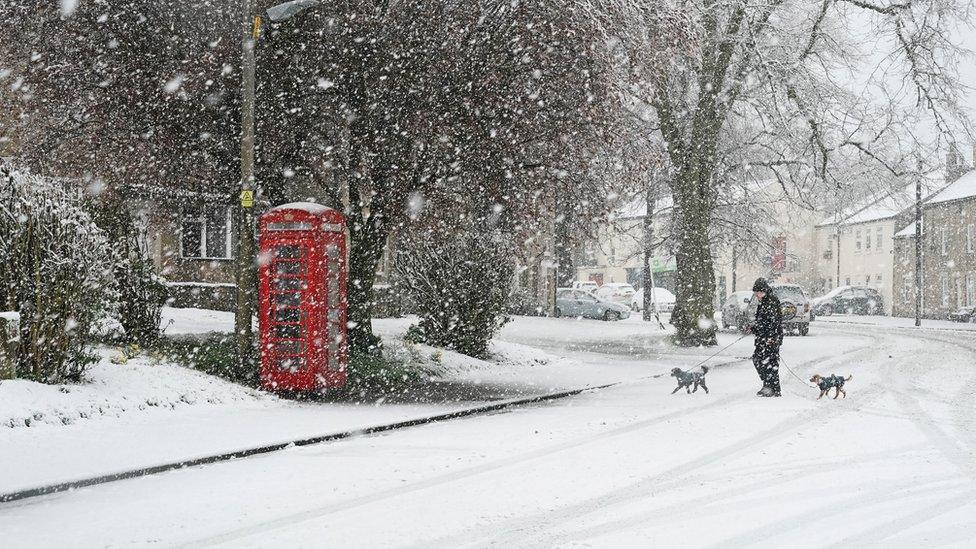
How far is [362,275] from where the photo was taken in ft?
55.4

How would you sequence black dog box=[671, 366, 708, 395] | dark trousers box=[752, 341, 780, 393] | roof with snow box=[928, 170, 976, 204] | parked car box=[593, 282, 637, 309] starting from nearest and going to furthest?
dark trousers box=[752, 341, 780, 393], black dog box=[671, 366, 708, 395], parked car box=[593, 282, 637, 309], roof with snow box=[928, 170, 976, 204]

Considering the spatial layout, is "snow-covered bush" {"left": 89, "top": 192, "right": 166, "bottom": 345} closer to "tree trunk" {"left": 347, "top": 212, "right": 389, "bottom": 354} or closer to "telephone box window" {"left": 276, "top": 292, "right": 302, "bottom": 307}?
"tree trunk" {"left": 347, "top": 212, "right": 389, "bottom": 354}

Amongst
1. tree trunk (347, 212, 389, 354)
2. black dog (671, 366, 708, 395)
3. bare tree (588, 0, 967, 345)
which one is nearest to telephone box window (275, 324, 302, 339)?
tree trunk (347, 212, 389, 354)

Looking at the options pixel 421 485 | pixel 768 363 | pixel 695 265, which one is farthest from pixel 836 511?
pixel 695 265

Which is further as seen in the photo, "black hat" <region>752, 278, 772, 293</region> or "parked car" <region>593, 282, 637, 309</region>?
"parked car" <region>593, 282, 637, 309</region>

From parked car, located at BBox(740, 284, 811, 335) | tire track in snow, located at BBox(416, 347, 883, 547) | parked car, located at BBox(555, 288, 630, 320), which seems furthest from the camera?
parked car, located at BBox(555, 288, 630, 320)

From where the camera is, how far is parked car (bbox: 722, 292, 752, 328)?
35.6m

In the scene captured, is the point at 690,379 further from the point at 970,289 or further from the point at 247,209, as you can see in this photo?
the point at 970,289

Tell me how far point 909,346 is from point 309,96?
780 inches

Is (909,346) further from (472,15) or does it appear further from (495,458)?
(495,458)

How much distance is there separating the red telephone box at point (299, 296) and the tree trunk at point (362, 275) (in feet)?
11.1

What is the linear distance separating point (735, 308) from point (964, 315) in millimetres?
18776

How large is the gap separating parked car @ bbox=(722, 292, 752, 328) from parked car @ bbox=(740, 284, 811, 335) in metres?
1.21

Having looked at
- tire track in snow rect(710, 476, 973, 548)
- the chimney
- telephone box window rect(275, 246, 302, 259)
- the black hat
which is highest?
the chimney
